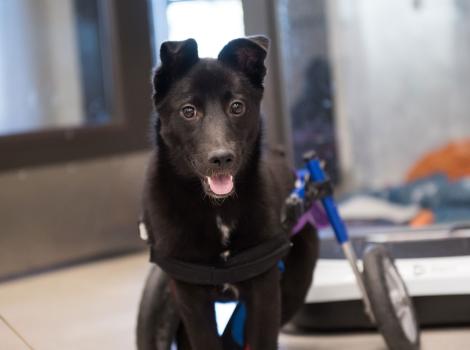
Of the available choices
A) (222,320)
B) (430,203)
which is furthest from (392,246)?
(430,203)

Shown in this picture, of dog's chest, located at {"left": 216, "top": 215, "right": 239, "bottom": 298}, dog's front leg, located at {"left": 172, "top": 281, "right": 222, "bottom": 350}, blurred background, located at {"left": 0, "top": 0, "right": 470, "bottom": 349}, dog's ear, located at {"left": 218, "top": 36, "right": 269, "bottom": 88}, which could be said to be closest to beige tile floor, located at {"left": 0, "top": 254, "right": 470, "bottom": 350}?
blurred background, located at {"left": 0, "top": 0, "right": 470, "bottom": 349}

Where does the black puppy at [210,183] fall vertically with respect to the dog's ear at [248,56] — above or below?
below

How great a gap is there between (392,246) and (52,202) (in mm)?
1739

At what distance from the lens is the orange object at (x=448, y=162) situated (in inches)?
164

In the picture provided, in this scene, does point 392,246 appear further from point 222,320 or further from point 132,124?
point 132,124

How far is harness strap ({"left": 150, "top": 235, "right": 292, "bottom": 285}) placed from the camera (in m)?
1.58

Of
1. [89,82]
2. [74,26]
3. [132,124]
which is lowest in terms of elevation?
[132,124]

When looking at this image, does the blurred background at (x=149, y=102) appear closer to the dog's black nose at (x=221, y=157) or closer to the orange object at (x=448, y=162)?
the orange object at (x=448, y=162)

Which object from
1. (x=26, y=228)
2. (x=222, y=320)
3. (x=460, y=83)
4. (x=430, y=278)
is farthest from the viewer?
(x=460, y=83)

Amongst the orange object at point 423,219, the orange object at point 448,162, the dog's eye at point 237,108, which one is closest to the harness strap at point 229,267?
the dog's eye at point 237,108

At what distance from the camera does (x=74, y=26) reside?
3715mm

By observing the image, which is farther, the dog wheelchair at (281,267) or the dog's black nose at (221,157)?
the dog wheelchair at (281,267)

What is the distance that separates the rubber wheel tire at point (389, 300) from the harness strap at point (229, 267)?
45 cm

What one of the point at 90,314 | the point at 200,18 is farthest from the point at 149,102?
the point at 90,314
